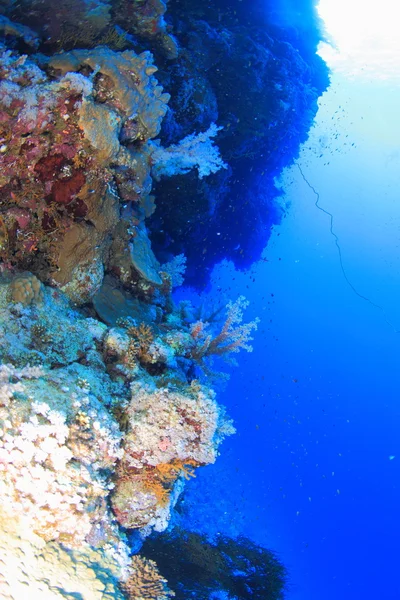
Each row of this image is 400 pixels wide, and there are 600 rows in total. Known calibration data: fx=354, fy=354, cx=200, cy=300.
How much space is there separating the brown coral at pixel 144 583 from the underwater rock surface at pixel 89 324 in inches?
0.6

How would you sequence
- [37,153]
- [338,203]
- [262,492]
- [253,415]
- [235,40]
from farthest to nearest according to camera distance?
[338,203] → [253,415] → [262,492] → [235,40] → [37,153]

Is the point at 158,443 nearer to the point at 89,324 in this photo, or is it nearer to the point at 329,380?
the point at 89,324

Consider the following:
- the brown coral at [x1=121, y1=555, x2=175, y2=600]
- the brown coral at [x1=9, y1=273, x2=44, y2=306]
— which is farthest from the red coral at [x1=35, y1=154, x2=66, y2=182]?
the brown coral at [x1=121, y1=555, x2=175, y2=600]

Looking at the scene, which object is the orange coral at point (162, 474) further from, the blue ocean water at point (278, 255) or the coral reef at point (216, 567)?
the coral reef at point (216, 567)

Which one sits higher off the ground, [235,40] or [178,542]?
[235,40]

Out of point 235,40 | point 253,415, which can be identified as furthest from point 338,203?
point 235,40

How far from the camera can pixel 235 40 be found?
7859 mm

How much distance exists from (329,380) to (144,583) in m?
37.7

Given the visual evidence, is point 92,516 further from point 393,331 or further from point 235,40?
point 393,331

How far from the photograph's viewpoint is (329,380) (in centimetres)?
3788

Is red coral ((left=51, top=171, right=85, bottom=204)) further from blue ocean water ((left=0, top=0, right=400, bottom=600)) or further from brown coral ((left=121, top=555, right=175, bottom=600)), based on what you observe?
brown coral ((left=121, top=555, right=175, bottom=600))

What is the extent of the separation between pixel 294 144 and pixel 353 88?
2627 centimetres

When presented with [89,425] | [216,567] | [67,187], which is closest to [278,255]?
[216,567]

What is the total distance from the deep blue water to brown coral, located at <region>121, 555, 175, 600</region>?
48.5ft
